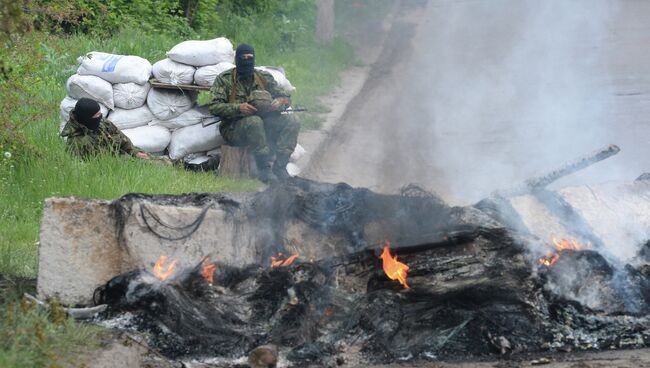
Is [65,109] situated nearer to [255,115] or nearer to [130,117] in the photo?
[130,117]

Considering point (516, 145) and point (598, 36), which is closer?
point (516, 145)

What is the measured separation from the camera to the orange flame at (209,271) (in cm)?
553

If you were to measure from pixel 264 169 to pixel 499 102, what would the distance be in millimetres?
5405

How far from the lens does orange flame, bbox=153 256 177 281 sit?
17.9 feet

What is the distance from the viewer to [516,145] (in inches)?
439

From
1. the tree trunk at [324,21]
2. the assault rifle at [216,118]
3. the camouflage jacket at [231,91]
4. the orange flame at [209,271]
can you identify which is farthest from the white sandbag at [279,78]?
the tree trunk at [324,21]

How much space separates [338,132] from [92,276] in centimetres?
723

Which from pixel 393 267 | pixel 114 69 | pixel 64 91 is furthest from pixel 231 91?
pixel 393 267

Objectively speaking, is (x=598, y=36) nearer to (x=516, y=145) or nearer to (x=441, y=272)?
(x=516, y=145)

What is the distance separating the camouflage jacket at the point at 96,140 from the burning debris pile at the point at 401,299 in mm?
3042

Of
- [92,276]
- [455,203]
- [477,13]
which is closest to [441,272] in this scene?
[92,276]

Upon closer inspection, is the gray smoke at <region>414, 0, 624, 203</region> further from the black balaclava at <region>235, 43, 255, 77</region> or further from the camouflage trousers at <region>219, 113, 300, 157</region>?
the black balaclava at <region>235, 43, 255, 77</region>

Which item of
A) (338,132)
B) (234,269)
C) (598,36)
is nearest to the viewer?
(234,269)

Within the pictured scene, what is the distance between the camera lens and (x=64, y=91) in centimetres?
1015
